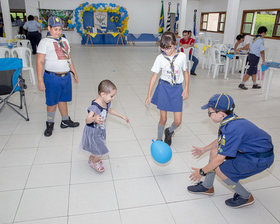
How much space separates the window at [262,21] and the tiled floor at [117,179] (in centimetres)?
820

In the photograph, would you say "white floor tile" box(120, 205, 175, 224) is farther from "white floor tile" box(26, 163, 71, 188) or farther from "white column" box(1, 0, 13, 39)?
"white column" box(1, 0, 13, 39)

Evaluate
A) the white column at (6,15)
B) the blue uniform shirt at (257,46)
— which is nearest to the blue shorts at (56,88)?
the blue uniform shirt at (257,46)

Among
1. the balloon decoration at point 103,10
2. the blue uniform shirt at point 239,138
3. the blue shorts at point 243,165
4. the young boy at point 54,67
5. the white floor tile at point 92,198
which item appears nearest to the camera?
the blue uniform shirt at point 239,138

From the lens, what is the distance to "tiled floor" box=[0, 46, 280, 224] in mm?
1918

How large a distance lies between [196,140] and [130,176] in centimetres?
118

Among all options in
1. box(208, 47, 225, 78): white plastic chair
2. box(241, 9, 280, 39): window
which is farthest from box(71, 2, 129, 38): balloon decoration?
box(208, 47, 225, 78): white plastic chair

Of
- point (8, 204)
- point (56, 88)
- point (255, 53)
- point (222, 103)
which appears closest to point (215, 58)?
point (255, 53)

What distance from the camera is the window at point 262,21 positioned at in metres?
10.4

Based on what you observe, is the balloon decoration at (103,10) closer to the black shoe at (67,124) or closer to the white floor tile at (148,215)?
the black shoe at (67,124)

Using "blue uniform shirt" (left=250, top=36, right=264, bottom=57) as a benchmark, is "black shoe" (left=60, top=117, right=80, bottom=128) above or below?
below

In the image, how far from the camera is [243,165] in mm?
1760

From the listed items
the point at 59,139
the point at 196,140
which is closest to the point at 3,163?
the point at 59,139

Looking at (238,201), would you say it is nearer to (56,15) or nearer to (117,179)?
(117,179)

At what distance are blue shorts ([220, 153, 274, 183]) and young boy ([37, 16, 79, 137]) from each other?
2105 millimetres
